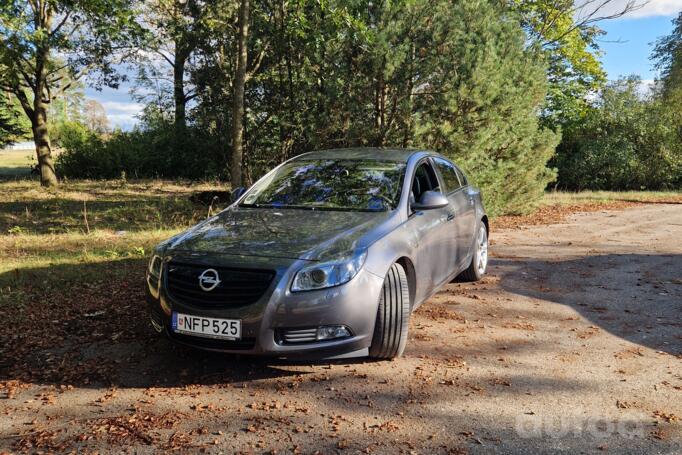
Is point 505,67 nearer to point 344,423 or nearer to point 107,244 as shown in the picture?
point 107,244

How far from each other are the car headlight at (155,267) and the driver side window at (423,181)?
224cm

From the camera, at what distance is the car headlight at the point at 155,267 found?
3970mm

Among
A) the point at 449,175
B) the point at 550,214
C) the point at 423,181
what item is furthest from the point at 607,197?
the point at 423,181

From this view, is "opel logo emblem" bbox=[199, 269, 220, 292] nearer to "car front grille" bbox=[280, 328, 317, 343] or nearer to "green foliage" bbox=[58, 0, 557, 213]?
"car front grille" bbox=[280, 328, 317, 343]

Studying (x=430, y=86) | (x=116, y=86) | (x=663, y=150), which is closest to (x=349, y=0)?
(x=430, y=86)

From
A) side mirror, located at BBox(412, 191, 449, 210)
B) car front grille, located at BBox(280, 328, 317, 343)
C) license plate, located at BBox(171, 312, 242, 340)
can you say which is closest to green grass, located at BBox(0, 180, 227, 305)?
license plate, located at BBox(171, 312, 242, 340)

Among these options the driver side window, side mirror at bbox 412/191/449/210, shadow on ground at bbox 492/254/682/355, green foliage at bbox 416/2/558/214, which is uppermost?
green foliage at bbox 416/2/558/214

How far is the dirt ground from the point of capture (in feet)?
9.75

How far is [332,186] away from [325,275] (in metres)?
1.59

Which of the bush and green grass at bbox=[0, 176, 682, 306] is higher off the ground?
the bush

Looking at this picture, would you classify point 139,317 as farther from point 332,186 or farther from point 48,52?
point 48,52

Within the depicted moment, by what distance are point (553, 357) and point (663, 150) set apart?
73.1 feet

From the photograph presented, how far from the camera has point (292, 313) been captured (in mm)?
3490

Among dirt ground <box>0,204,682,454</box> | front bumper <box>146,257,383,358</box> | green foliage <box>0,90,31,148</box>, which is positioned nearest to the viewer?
dirt ground <box>0,204,682,454</box>
